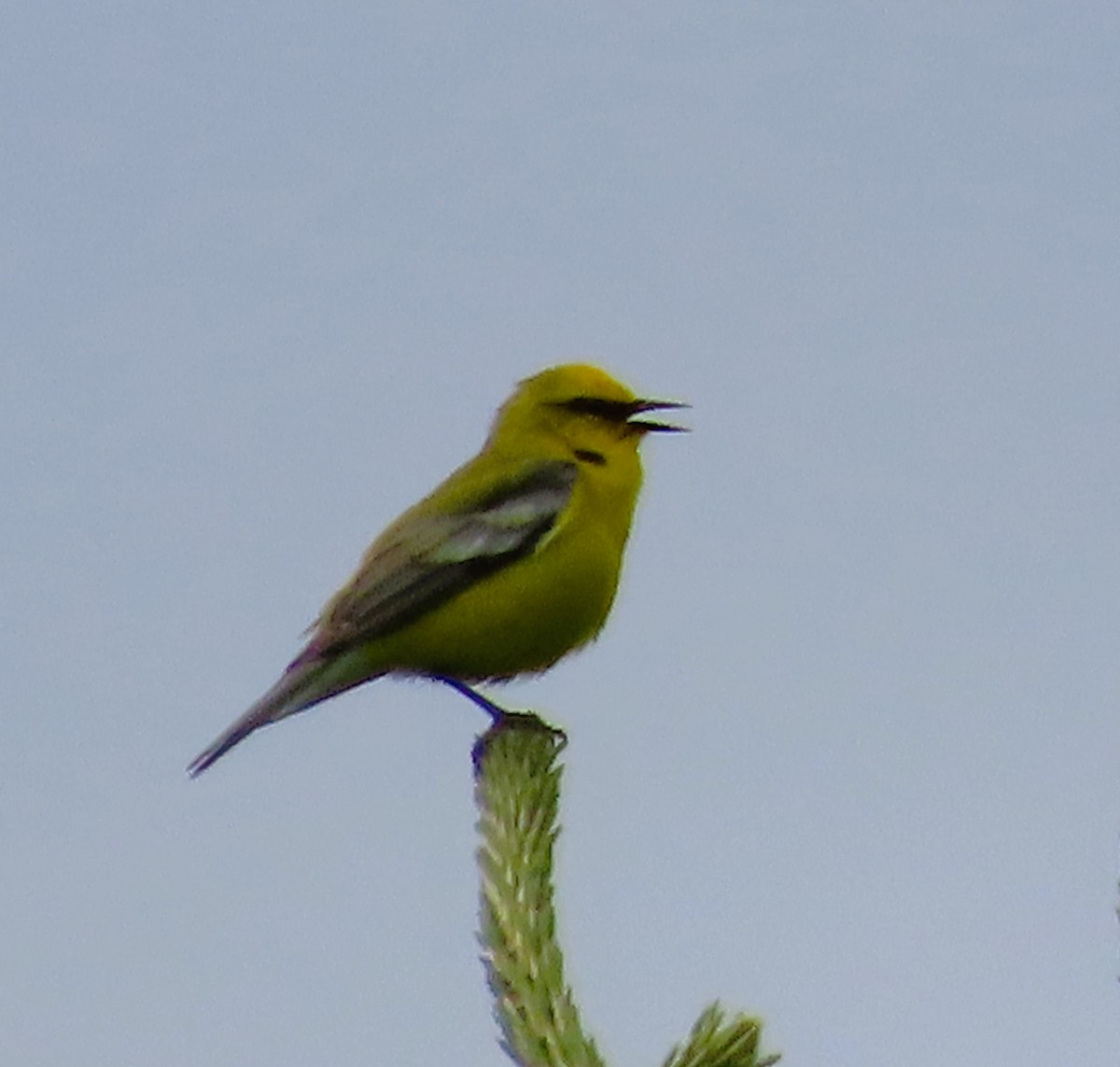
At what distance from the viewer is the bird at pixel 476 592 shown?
22.9 ft

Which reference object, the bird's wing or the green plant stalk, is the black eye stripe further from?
the green plant stalk

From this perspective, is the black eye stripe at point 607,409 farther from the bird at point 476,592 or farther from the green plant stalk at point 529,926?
the green plant stalk at point 529,926

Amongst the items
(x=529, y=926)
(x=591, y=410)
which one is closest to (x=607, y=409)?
(x=591, y=410)

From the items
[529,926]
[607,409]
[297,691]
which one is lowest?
[529,926]

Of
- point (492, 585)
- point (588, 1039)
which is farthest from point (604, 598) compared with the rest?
point (588, 1039)

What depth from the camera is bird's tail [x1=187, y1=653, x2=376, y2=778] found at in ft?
22.2

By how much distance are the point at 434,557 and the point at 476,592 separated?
20 centimetres

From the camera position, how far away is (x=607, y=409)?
7.70 m

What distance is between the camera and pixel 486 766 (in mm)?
5074

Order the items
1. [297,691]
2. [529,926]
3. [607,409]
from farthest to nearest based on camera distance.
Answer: [607,409] < [297,691] < [529,926]

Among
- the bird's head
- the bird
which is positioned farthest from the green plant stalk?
the bird's head

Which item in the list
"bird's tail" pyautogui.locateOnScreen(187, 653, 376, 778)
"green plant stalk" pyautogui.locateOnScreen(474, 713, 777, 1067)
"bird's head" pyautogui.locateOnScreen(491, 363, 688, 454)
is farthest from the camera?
"bird's head" pyautogui.locateOnScreen(491, 363, 688, 454)

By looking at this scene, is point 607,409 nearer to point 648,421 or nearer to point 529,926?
point 648,421

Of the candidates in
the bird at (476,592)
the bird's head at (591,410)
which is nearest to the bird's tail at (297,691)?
the bird at (476,592)
